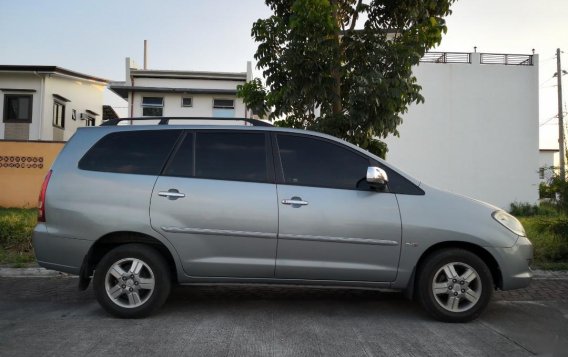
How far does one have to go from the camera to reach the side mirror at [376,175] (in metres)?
4.89

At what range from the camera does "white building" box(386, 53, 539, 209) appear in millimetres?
19156

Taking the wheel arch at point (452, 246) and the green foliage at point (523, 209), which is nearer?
the wheel arch at point (452, 246)

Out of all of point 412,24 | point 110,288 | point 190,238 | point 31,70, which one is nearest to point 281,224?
point 190,238

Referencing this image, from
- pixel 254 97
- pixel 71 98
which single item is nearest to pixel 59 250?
pixel 254 97

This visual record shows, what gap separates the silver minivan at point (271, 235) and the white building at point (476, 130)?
14294 millimetres

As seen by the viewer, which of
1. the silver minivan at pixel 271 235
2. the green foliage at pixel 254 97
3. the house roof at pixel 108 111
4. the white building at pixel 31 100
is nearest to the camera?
the silver minivan at pixel 271 235

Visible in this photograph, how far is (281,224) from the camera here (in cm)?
498

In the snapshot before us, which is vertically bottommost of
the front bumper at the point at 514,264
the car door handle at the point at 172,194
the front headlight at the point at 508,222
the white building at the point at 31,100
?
the front bumper at the point at 514,264

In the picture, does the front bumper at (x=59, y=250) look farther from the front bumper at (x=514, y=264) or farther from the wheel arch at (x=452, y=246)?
the front bumper at (x=514, y=264)

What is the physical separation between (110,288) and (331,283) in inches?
85.2

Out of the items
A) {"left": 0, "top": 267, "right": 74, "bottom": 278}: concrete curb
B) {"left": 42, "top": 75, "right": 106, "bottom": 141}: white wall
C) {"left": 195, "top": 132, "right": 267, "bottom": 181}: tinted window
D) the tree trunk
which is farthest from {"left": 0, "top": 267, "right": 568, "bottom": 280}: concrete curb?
{"left": 42, "top": 75, "right": 106, "bottom": 141}: white wall

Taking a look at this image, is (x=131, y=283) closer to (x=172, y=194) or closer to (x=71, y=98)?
(x=172, y=194)

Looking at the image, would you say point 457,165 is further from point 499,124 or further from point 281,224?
point 281,224

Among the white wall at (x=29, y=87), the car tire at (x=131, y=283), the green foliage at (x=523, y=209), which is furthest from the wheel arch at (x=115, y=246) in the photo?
the white wall at (x=29, y=87)
